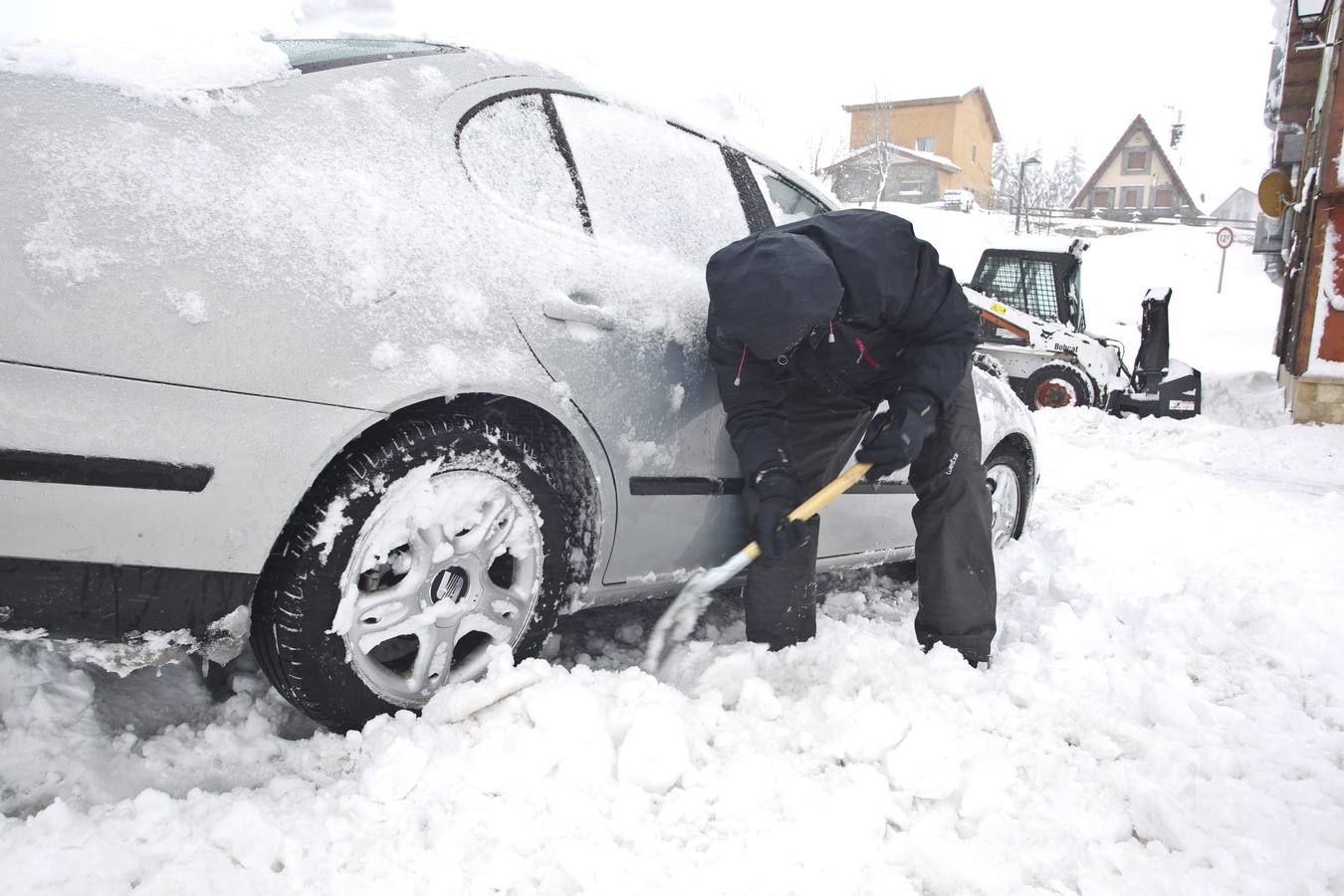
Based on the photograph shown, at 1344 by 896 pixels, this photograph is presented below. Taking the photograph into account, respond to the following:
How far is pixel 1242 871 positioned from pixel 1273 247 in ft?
43.2

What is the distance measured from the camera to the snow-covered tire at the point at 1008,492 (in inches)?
143

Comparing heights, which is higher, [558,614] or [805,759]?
[558,614]

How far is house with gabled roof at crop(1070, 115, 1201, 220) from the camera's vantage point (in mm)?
47188

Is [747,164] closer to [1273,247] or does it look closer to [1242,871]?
[1242,871]

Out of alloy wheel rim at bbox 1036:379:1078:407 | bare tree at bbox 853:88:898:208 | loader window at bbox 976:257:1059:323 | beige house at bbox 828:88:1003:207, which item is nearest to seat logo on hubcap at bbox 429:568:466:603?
alloy wheel rim at bbox 1036:379:1078:407

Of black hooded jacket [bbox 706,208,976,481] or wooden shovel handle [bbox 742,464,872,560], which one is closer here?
black hooded jacket [bbox 706,208,976,481]

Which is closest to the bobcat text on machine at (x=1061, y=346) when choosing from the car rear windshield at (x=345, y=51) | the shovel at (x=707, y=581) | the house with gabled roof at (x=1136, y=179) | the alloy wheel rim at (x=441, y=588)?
the shovel at (x=707, y=581)

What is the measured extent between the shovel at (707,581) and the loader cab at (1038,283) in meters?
8.45

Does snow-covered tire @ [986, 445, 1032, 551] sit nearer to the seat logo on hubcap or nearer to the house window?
the seat logo on hubcap

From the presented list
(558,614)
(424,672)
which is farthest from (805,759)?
(424,672)

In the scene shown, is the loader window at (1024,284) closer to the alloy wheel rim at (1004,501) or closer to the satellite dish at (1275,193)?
the satellite dish at (1275,193)

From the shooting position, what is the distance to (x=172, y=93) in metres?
1.58

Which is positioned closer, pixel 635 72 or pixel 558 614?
pixel 558 614

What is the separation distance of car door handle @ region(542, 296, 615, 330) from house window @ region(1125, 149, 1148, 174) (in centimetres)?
5418
